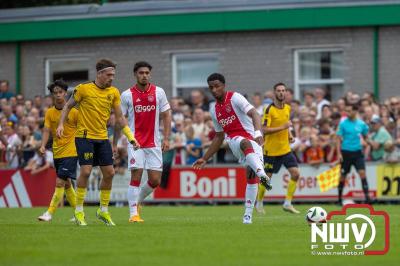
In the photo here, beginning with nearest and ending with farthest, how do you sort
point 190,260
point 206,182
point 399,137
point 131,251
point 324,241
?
point 190,260, point 131,251, point 324,241, point 399,137, point 206,182

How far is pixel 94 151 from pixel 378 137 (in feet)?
35.0

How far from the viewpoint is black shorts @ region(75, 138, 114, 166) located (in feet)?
52.1

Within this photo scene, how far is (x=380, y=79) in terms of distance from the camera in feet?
96.6

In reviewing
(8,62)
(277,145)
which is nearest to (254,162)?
(277,145)

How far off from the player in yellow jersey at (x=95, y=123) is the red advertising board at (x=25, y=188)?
11895 millimetres

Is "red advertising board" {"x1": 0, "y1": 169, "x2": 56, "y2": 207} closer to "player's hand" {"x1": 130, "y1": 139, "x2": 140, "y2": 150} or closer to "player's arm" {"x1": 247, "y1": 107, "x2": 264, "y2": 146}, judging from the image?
"player's hand" {"x1": 130, "y1": 139, "x2": 140, "y2": 150}

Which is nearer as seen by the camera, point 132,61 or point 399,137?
point 399,137

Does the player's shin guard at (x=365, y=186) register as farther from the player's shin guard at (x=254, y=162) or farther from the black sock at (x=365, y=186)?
the player's shin guard at (x=254, y=162)

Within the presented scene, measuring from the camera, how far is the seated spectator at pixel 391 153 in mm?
24922

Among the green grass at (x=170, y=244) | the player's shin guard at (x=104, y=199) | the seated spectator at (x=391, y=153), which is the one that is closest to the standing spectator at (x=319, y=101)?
the seated spectator at (x=391, y=153)

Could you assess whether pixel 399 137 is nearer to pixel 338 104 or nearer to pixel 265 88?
pixel 338 104

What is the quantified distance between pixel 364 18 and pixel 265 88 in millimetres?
3440

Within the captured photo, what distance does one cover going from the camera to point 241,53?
31094mm

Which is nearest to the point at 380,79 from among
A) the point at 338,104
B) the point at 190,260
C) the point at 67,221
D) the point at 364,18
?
the point at 364,18
